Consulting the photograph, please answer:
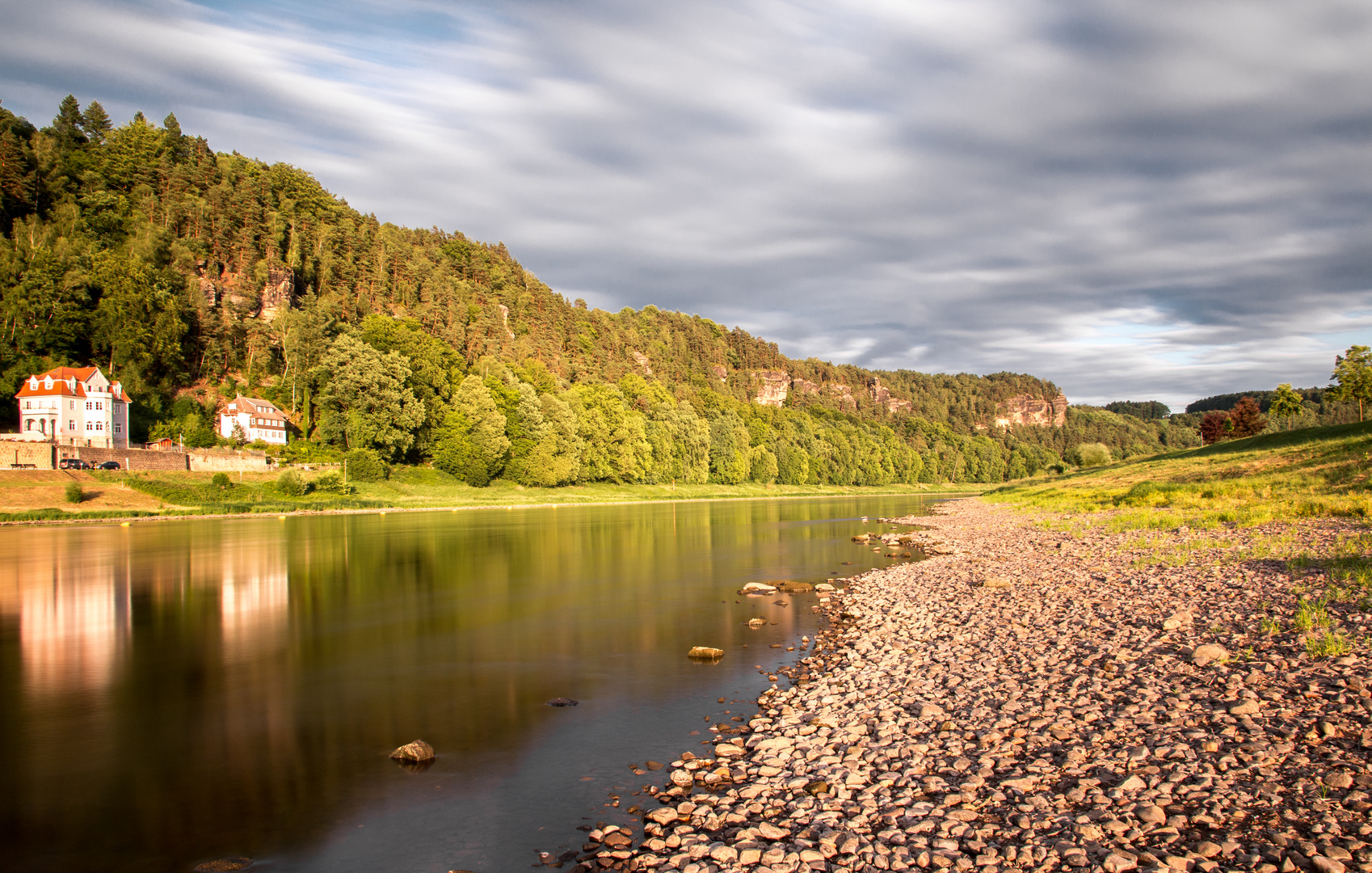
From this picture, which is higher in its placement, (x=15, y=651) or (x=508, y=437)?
(x=508, y=437)

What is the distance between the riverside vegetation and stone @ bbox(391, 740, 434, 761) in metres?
3.79

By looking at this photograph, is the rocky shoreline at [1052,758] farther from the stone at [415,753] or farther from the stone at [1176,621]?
the stone at [415,753]

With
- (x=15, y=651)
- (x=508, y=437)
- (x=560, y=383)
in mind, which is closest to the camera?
(x=15, y=651)

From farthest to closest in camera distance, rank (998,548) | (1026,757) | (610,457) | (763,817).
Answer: (610,457)
(998,548)
(1026,757)
(763,817)

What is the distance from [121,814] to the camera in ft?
30.9

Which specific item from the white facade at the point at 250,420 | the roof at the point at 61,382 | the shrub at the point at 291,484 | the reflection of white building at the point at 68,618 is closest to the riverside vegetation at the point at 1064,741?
the reflection of white building at the point at 68,618

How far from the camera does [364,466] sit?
78875mm

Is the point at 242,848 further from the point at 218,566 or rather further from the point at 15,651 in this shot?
the point at 218,566

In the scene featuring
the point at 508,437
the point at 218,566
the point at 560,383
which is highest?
the point at 560,383

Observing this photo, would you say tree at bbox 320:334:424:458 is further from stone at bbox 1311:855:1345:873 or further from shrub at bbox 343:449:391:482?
stone at bbox 1311:855:1345:873

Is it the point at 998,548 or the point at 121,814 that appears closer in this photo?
the point at 121,814

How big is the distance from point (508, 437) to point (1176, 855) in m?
91.3

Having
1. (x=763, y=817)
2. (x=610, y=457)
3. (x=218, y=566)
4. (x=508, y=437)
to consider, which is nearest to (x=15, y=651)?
(x=218, y=566)

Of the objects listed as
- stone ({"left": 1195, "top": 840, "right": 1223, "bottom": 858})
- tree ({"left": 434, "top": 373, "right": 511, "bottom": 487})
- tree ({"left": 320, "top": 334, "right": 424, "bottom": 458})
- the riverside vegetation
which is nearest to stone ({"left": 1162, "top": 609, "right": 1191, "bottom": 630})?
the riverside vegetation
